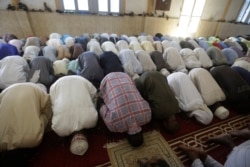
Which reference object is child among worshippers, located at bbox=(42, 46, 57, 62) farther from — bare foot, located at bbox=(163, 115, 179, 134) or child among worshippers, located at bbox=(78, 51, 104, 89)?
bare foot, located at bbox=(163, 115, 179, 134)

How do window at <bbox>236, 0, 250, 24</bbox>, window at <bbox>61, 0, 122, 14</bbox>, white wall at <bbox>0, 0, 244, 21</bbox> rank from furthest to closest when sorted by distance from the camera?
window at <bbox>236, 0, 250, 24</bbox>, window at <bbox>61, 0, 122, 14</bbox>, white wall at <bbox>0, 0, 244, 21</bbox>

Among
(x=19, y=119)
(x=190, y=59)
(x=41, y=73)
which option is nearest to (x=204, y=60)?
(x=190, y=59)

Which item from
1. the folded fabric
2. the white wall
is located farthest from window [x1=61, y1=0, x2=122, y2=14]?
the folded fabric

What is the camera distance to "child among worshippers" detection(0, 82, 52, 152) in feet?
3.61

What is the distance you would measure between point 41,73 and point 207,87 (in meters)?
2.29

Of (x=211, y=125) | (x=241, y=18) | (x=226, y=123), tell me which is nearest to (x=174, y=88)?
(x=211, y=125)

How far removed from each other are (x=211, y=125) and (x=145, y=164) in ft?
3.46

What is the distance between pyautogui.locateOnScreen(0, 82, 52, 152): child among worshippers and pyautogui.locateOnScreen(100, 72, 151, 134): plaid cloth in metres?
0.60

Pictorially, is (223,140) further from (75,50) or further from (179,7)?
(179,7)

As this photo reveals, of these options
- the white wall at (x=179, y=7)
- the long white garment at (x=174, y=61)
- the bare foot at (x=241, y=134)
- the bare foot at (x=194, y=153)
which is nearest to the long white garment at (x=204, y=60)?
the long white garment at (x=174, y=61)

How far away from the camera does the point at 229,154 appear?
1208 mm

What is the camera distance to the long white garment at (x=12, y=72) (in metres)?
1.87

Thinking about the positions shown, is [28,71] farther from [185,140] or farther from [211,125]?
[211,125]

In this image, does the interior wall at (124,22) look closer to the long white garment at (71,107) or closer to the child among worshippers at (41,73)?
the child among worshippers at (41,73)
